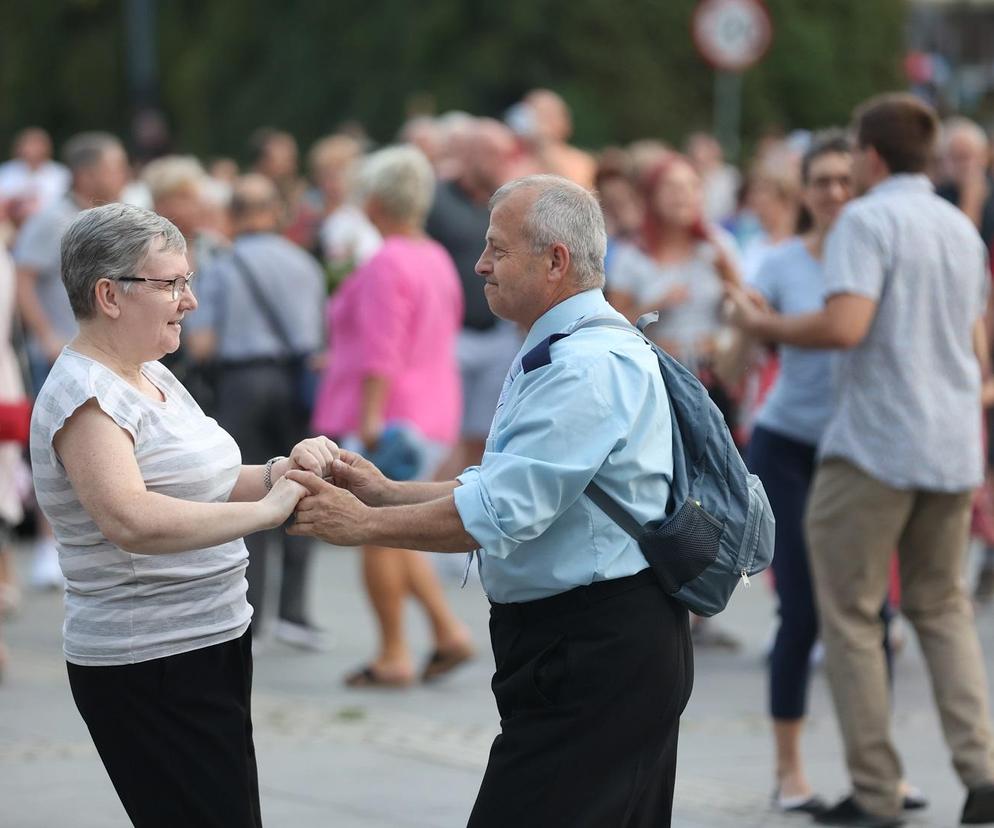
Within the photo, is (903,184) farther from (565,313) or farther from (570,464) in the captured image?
(570,464)

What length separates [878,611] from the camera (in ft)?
18.7

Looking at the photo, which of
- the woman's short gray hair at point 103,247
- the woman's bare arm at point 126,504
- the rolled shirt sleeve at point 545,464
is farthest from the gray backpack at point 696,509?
the woman's short gray hair at point 103,247

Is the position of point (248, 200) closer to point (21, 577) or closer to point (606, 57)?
point (21, 577)

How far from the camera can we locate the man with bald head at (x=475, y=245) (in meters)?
9.92

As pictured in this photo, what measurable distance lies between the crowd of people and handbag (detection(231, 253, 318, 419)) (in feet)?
0.03

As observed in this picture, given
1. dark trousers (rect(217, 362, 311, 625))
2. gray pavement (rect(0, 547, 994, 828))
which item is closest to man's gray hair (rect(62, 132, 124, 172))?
dark trousers (rect(217, 362, 311, 625))

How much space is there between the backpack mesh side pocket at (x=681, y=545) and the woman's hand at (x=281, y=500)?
73cm

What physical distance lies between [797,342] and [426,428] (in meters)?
2.68

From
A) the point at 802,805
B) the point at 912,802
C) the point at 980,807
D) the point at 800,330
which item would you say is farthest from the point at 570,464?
the point at 912,802

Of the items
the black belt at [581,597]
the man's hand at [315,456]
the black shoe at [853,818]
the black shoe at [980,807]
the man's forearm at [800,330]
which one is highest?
the man's forearm at [800,330]

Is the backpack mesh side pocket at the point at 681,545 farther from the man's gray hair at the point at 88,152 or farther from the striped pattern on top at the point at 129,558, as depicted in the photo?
the man's gray hair at the point at 88,152

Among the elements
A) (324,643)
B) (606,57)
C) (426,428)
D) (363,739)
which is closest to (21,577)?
(324,643)

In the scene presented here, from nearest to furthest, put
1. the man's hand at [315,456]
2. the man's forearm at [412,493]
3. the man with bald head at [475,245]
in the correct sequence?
the man's hand at [315,456] → the man's forearm at [412,493] → the man with bald head at [475,245]

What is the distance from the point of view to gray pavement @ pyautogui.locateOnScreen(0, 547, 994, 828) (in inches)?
231
